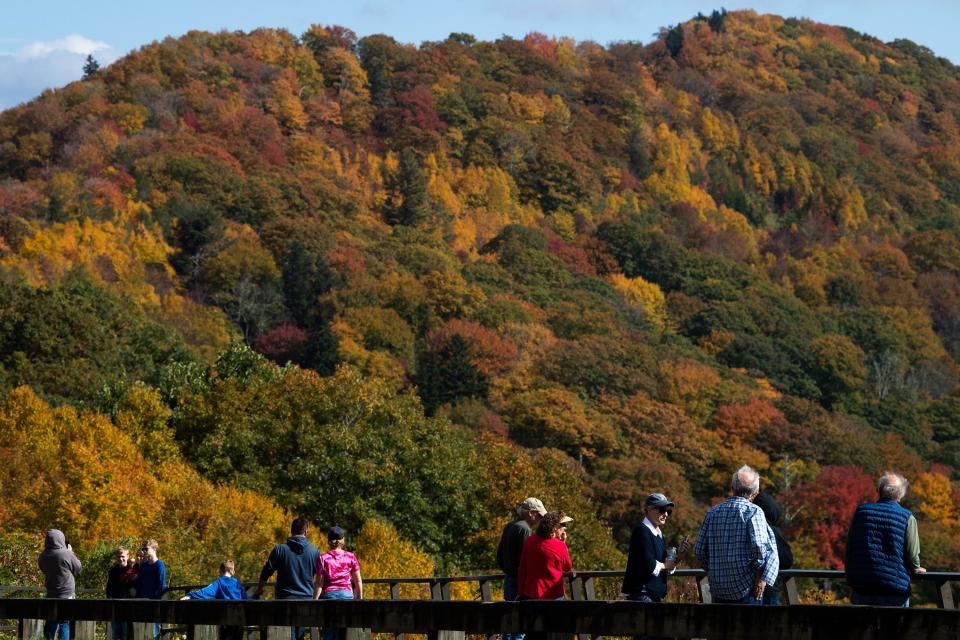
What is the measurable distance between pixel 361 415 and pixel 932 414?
252 feet

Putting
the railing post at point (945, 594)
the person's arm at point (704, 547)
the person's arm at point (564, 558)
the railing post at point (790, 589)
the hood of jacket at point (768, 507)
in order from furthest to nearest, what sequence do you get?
1. the railing post at point (790, 589)
2. the person's arm at point (564, 558)
3. the hood of jacket at point (768, 507)
4. the railing post at point (945, 594)
5. the person's arm at point (704, 547)

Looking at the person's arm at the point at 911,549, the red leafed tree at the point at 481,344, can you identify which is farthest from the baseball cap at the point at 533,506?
the red leafed tree at the point at 481,344

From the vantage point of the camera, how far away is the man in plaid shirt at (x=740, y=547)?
11352 millimetres

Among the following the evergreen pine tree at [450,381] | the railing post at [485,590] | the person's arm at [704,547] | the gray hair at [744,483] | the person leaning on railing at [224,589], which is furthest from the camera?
the evergreen pine tree at [450,381]

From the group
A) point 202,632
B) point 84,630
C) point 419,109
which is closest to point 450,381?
point 419,109

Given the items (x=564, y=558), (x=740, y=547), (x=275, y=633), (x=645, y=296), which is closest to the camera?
(x=740, y=547)

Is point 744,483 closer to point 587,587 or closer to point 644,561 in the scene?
point 644,561

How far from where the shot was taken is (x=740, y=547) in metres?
11.5

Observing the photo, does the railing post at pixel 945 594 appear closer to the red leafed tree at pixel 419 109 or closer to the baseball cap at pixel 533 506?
the baseball cap at pixel 533 506

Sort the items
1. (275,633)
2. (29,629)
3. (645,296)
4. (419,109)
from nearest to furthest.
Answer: (275,633), (29,629), (645,296), (419,109)

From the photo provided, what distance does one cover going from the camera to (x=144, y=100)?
155m

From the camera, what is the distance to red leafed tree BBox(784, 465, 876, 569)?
7894 centimetres

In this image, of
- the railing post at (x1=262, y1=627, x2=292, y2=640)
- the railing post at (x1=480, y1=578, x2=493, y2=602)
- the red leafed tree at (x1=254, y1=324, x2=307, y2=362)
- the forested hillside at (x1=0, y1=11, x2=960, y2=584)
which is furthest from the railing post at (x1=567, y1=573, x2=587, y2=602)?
the red leafed tree at (x1=254, y1=324, x2=307, y2=362)

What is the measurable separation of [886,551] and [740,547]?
98cm
